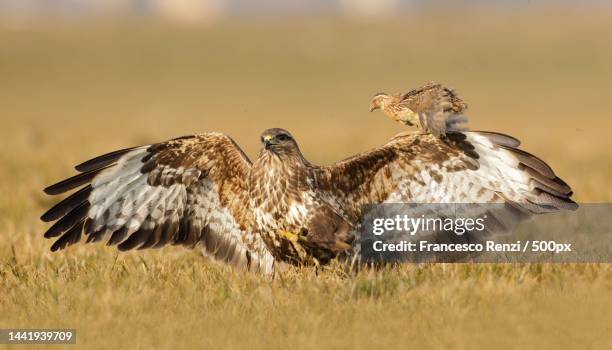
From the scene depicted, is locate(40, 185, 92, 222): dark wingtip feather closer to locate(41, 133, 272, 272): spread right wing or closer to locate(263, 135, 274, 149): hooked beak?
locate(41, 133, 272, 272): spread right wing

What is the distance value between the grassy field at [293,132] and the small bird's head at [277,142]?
0.98 metres

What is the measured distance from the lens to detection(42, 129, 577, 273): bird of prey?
7.81m

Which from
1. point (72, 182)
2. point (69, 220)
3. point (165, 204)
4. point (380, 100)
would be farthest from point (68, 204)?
point (380, 100)

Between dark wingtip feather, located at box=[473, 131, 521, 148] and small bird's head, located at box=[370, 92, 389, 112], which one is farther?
small bird's head, located at box=[370, 92, 389, 112]

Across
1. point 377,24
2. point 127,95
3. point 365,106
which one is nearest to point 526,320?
point 365,106

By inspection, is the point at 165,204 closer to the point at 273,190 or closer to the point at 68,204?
the point at 68,204

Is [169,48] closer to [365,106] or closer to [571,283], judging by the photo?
[365,106]

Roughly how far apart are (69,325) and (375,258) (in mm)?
2713

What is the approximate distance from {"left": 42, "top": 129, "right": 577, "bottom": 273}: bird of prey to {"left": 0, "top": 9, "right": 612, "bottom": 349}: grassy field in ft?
0.95

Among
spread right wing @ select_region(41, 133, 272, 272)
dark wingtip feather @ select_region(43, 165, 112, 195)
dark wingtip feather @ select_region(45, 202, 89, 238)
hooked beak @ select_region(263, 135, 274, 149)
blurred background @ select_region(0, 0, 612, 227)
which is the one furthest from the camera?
blurred background @ select_region(0, 0, 612, 227)

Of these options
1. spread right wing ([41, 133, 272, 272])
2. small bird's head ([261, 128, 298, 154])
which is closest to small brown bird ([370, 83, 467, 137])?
small bird's head ([261, 128, 298, 154])

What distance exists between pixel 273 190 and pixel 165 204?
118 cm

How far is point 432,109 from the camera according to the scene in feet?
27.1

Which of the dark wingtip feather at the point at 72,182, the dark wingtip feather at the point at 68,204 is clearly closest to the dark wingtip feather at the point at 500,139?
the dark wingtip feather at the point at 72,182
